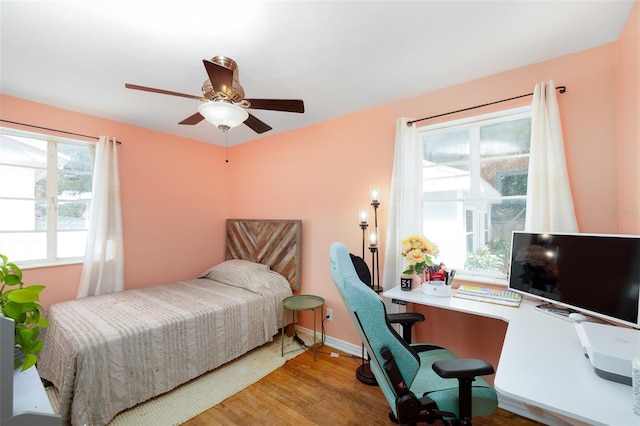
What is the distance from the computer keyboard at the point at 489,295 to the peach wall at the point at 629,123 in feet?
2.36

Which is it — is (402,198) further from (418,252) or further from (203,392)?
(203,392)

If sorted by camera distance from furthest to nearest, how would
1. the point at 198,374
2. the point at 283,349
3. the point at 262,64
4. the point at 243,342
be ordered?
the point at 283,349
the point at 243,342
the point at 198,374
the point at 262,64

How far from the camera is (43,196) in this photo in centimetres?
272

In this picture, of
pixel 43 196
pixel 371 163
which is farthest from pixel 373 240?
pixel 43 196

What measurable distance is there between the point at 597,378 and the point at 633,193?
1147mm

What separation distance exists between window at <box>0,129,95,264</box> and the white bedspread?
0.68m

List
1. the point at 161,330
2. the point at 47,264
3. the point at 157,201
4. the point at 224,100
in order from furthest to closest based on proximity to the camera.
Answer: the point at 157,201
the point at 47,264
the point at 161,330
the point at 224,100

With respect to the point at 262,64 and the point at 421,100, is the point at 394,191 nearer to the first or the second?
the point at 421,100

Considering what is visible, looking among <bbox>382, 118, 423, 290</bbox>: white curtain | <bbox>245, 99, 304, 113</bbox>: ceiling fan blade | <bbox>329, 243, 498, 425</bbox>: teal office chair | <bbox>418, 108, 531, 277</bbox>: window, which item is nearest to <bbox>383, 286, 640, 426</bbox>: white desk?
<bbox>329, 243, 498, 425</bbox>: teal office chair

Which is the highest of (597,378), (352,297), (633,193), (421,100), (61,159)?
(421,100)

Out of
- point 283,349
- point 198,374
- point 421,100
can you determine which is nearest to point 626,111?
point 421,100

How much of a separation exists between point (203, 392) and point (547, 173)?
3.04 metres

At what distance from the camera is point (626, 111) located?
158 cm

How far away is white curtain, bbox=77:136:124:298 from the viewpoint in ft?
9.23
